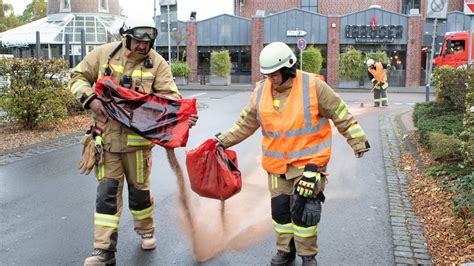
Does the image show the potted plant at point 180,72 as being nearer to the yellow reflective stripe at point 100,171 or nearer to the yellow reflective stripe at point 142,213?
the yellow reflective stripe at point 142,213

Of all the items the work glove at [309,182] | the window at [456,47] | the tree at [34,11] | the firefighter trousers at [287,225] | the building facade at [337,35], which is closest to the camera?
the work glove at [309,182]

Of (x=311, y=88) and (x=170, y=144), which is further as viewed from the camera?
(x=170, y=144)

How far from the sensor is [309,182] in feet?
12.8

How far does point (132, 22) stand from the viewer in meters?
4.44

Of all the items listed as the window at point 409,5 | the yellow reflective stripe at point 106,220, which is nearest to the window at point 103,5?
the window at point 409,5

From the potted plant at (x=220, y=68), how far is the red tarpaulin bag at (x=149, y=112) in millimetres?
29960

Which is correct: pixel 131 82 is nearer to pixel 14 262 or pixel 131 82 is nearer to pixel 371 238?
pixel 14 262

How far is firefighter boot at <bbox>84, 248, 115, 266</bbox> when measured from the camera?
4242 mm

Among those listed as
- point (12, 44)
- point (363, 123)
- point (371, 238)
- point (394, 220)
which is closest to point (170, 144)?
point (371, 238)

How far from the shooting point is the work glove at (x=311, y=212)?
13.1 ft

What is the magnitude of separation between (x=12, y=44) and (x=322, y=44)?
23172 millimetres

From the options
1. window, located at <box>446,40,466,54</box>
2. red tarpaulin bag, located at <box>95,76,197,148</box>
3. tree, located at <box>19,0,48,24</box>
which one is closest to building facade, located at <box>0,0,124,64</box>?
window, located at <box>446,40,466,54</box>

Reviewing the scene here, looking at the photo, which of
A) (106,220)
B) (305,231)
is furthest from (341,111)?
(106,220)

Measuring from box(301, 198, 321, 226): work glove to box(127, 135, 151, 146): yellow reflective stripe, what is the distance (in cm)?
146
